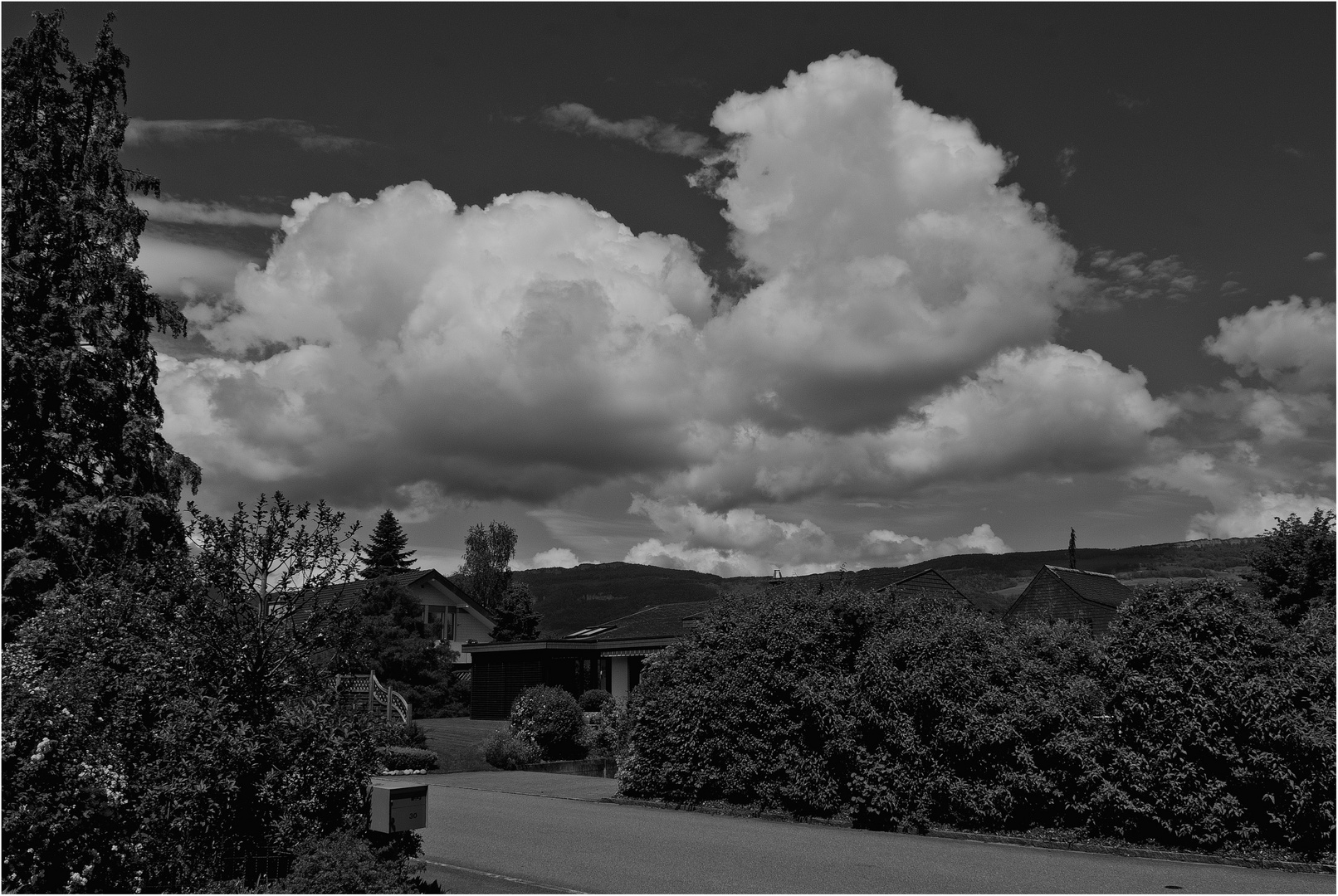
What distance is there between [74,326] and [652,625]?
22781 millimetres

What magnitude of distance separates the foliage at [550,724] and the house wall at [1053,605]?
1994 centimetres

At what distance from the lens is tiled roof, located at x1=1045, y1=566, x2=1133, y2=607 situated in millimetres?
39906

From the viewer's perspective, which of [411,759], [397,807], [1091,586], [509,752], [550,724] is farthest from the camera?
[1091,586]

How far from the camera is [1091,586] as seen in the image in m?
41.9

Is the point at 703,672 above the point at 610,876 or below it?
above

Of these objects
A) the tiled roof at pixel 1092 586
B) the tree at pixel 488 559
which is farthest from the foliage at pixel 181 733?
the tree at pixel 488 559

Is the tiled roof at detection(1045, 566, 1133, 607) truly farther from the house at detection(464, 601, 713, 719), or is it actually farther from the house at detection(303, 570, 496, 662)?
the house at detection(303, 570, 496, 662)

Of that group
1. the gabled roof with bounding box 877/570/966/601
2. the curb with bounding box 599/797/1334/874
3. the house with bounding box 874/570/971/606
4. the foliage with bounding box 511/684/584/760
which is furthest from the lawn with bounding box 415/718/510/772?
the gabled roof with bounding box 877/570/966/601

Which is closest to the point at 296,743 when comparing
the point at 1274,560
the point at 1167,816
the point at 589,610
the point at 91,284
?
the point at 1167,816

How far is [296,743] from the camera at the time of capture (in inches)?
367

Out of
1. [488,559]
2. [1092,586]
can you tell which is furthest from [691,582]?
[1092,586]

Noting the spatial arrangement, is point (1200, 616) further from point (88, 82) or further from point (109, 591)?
point (88, 82)

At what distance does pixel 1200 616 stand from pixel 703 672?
→ 7.96 meters

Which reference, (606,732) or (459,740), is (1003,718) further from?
(459,740)
